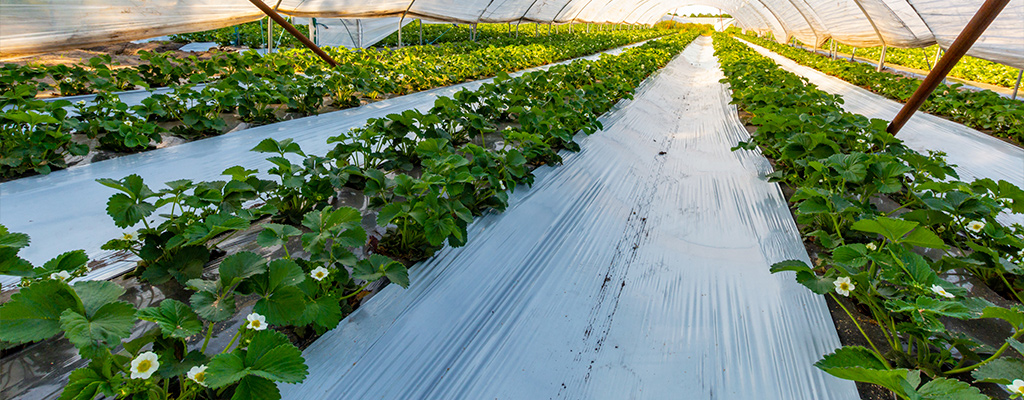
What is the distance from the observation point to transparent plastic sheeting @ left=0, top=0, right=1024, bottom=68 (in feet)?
12.3

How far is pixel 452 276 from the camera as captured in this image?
1.75m

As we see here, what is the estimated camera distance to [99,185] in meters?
2.35

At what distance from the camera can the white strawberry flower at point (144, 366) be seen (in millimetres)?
899

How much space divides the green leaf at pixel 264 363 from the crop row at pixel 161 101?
2.28m

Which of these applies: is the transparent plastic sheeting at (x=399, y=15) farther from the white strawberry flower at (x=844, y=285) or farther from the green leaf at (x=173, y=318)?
the white strawberry flower at (x=844, y=285)

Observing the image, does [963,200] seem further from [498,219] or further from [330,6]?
[330,6]

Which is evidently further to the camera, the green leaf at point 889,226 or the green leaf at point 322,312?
the green leaf at point 889,226

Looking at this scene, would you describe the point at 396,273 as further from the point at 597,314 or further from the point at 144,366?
the point at 597,314

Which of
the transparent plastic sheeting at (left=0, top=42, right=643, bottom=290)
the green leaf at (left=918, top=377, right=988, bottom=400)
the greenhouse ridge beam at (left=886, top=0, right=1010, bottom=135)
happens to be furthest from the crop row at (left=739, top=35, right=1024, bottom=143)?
the transparent plastic sheeting at (left=0, top=42, right=643, bottom=290)

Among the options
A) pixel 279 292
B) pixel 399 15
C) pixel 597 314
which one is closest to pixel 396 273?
pixel 279 292

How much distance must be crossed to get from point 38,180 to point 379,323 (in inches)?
92.3

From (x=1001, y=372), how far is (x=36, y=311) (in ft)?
7.31

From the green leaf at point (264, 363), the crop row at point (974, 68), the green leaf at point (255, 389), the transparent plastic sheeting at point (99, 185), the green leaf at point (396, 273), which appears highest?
the crop row at point (974, 68)

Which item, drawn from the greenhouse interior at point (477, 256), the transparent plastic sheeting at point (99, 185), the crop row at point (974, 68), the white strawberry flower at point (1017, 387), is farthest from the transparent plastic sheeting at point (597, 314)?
the crop row at point (974, 68)
